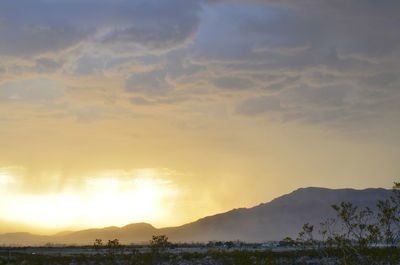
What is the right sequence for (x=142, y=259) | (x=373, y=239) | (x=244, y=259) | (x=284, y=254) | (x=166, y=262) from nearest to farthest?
(x=373, y=239)
(x=142, y=259)
(x=244, y=259)
(x=166, y=262)
(x=284, y=254)

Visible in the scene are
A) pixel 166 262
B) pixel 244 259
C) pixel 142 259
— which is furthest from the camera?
pixel 166 262

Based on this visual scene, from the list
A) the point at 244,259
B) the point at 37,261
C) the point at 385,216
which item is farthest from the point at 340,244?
the point at 37,261

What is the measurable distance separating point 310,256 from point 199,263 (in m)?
11.4

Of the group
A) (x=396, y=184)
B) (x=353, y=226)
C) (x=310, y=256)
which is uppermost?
(x=396, y=184)

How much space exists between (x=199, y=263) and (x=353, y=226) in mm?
25739

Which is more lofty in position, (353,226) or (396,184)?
(396,184)

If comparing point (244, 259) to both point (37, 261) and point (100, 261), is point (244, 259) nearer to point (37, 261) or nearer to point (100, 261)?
point (100, 261)

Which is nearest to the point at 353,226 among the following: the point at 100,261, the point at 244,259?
the point at 244,259

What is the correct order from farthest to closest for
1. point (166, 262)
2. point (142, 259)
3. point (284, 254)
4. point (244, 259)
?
point (284, 254)
point (166, 262)
point (244, 259)
point (142, 259)

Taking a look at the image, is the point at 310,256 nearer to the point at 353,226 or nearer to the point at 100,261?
the point at 100,261

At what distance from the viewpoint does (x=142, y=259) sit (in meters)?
29.8

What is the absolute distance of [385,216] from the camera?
48.9ft

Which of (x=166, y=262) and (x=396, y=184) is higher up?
(x=396, y=184)

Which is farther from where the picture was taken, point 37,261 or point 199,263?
point 37,261
